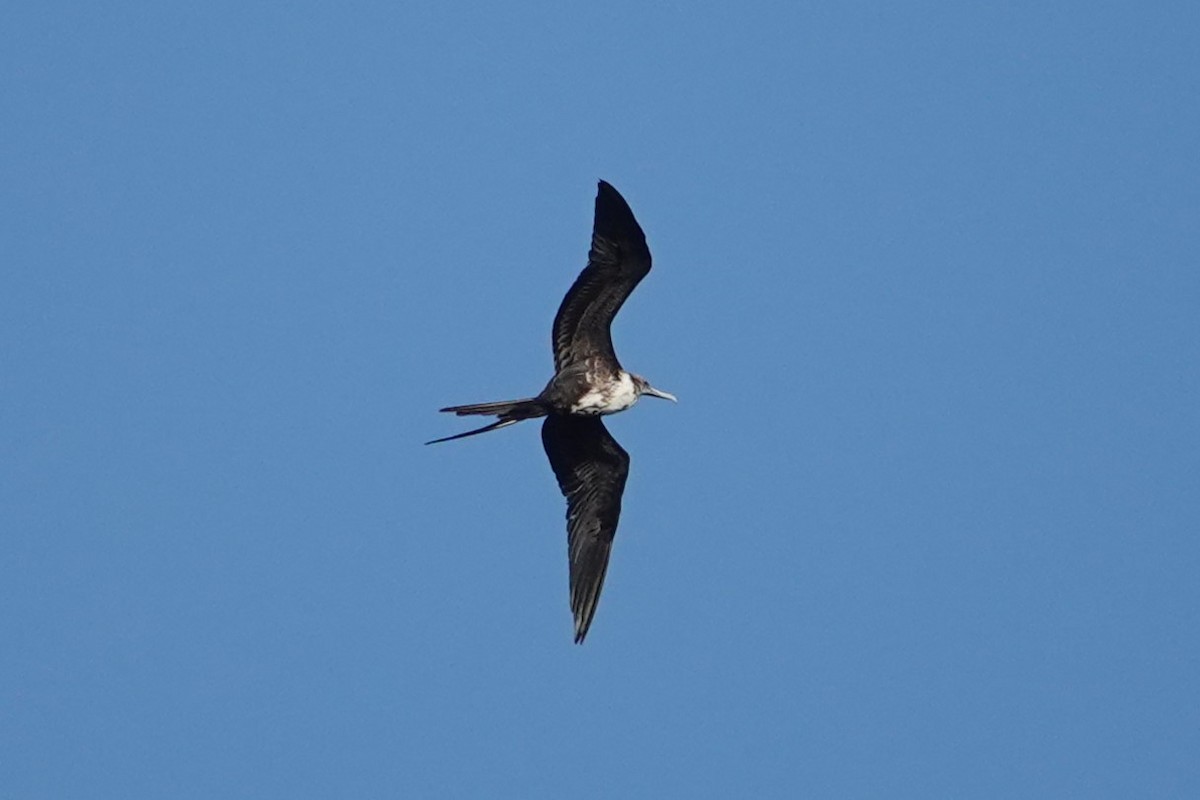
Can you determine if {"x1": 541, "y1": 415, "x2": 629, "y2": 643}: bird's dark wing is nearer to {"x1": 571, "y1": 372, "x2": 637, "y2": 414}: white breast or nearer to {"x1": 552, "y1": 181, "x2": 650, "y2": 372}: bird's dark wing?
{"x1": 571, "y1": 372, "x2": 637, "y2": 414}: white breast

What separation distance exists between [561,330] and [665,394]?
1085 millimetres

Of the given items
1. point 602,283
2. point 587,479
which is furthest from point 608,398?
point 602,283

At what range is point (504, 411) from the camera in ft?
33.0

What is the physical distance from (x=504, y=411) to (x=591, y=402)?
796 mm

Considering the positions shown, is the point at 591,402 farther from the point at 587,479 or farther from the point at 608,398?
the point at 587,479

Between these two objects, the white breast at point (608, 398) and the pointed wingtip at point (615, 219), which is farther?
the white breast at point (608, 398)

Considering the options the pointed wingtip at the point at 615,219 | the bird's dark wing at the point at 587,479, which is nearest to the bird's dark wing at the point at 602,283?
the pointed wingtip at the point at 615,219

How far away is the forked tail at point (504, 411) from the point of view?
9.85 metres

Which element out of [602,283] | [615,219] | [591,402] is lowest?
[591,402]

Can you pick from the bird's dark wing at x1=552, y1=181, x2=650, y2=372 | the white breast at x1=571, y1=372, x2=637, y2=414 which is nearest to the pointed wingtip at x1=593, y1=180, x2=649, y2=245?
the bird's dark wing at x1=552, y1=181, x2=650, y2=372

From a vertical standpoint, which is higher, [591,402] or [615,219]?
[615,219]

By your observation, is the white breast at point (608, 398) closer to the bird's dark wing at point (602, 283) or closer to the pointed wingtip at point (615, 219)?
the bird's dark wing at point (602, 283)

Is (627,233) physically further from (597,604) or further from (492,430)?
(597,604)

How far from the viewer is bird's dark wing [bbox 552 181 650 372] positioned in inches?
405
